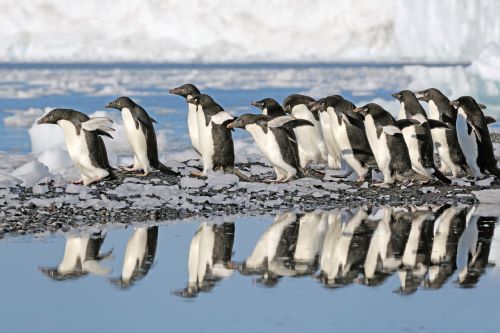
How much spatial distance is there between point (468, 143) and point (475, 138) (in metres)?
0.08

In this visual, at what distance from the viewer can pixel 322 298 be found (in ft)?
12.6

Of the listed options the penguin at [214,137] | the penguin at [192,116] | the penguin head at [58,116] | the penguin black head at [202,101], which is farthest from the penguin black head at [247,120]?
the penguin head at [58,116]

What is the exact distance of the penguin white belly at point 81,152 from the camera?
25.9ft

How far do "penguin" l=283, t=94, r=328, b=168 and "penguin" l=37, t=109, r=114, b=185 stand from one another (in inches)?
90.2

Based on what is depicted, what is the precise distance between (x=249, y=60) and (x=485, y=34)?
12.4m

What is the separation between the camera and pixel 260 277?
4.27 meters

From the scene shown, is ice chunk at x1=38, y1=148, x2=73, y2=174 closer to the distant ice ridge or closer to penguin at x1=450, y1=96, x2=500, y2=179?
penguin at x1=450, y1=96, x2=500, y2=179

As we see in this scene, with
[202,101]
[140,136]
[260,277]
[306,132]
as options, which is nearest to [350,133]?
[306,132]

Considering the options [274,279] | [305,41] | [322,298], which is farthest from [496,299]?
[305,41]

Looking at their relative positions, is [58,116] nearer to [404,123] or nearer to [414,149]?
[404,123]

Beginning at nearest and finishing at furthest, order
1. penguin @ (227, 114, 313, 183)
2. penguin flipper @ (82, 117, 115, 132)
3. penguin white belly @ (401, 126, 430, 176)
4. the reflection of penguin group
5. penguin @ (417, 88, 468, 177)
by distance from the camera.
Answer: the reflection of penguin group
penguin flipper @ (82, 117, 115, 132)
penguin @ (227, 114, 313, 183)
penguin white belly @ (401, 126, 430, 176)
penguin @ (417, 88, 468, 177)

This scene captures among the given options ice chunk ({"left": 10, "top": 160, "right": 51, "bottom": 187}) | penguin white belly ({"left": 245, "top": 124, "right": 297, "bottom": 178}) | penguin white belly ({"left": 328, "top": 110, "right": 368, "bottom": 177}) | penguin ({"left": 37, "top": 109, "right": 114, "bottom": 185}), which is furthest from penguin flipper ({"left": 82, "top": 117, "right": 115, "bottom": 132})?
penguin white belly ({"left": 328, "top": 110, "right": 368, "bottom": 177})

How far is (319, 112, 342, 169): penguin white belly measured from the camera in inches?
357

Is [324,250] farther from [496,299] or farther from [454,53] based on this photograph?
[454,53]
